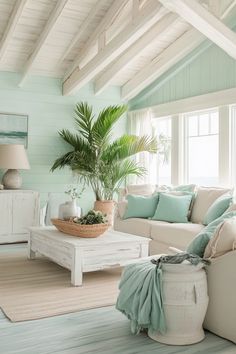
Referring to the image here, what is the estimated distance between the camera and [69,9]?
5.66 meters

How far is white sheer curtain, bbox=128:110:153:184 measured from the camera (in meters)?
7.31

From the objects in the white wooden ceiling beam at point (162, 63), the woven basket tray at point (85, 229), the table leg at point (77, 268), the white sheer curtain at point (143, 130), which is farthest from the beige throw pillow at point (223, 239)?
the white sheer curtain at point (143, 130)

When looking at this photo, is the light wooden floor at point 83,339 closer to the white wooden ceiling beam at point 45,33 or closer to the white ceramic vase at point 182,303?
the white ceramic vase at point 182,303

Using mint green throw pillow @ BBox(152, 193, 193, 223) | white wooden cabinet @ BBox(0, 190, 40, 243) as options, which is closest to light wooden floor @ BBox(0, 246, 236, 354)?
mint green throw pillow @ BBox(152, 193, 193, 223)

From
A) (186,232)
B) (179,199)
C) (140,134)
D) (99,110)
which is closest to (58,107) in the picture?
(99,110)

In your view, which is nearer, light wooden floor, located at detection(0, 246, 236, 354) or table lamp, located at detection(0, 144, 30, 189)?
light wooden floor, located at detection(0, 246, 236, 354)

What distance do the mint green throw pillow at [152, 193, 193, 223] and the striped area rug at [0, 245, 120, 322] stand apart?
40.5 inches

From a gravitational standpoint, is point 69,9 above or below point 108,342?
above

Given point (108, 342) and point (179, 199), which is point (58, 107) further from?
point (108, 342)

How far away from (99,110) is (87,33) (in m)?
1.69

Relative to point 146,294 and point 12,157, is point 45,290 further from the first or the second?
point 12,157

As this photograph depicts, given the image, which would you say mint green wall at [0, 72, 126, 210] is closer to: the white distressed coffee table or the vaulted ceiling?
the vaulted ceiling

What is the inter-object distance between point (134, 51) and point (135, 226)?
263 cm

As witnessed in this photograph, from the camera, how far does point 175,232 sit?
4.79 m
